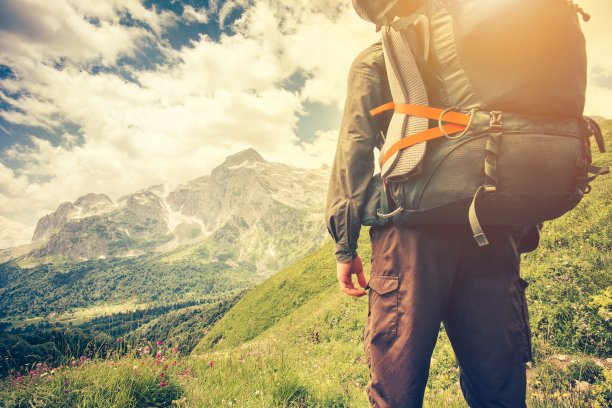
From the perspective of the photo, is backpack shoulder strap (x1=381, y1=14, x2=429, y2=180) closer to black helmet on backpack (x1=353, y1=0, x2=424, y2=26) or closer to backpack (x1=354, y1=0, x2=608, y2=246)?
backpack (x1=354, y1=0, x2=608, y2=246)

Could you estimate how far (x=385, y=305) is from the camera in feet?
7.47

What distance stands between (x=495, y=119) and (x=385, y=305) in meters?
1.43

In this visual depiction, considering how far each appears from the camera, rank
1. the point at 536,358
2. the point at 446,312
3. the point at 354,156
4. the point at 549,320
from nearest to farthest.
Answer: the point at 354,156 → the point at 446,312 → the point at 536,358 → the point at 549,320

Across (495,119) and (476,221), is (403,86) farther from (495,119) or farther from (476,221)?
(476,221)

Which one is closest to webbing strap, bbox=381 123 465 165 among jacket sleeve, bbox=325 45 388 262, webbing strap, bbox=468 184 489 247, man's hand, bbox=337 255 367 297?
jacket sleeve, bbox=325 45 388 262

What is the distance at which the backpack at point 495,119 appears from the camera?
2.01m

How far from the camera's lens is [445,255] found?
7.58 ft

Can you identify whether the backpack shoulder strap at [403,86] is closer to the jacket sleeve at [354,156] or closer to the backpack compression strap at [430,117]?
the backpack compression strap at [430,117]

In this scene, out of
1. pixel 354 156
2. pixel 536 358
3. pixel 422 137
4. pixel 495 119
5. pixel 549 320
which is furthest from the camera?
pixel 549 320

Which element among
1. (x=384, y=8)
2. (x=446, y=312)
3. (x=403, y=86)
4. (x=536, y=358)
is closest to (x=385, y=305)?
(x=446, y=312)

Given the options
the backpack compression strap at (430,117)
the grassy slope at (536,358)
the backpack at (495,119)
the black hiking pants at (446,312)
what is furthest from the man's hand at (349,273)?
the grassy slope at (536,358)

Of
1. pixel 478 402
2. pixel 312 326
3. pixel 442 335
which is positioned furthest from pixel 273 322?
pixel 478 402

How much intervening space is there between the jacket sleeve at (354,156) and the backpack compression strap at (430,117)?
7.9 inches

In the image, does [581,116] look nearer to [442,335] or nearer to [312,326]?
[442,335]
